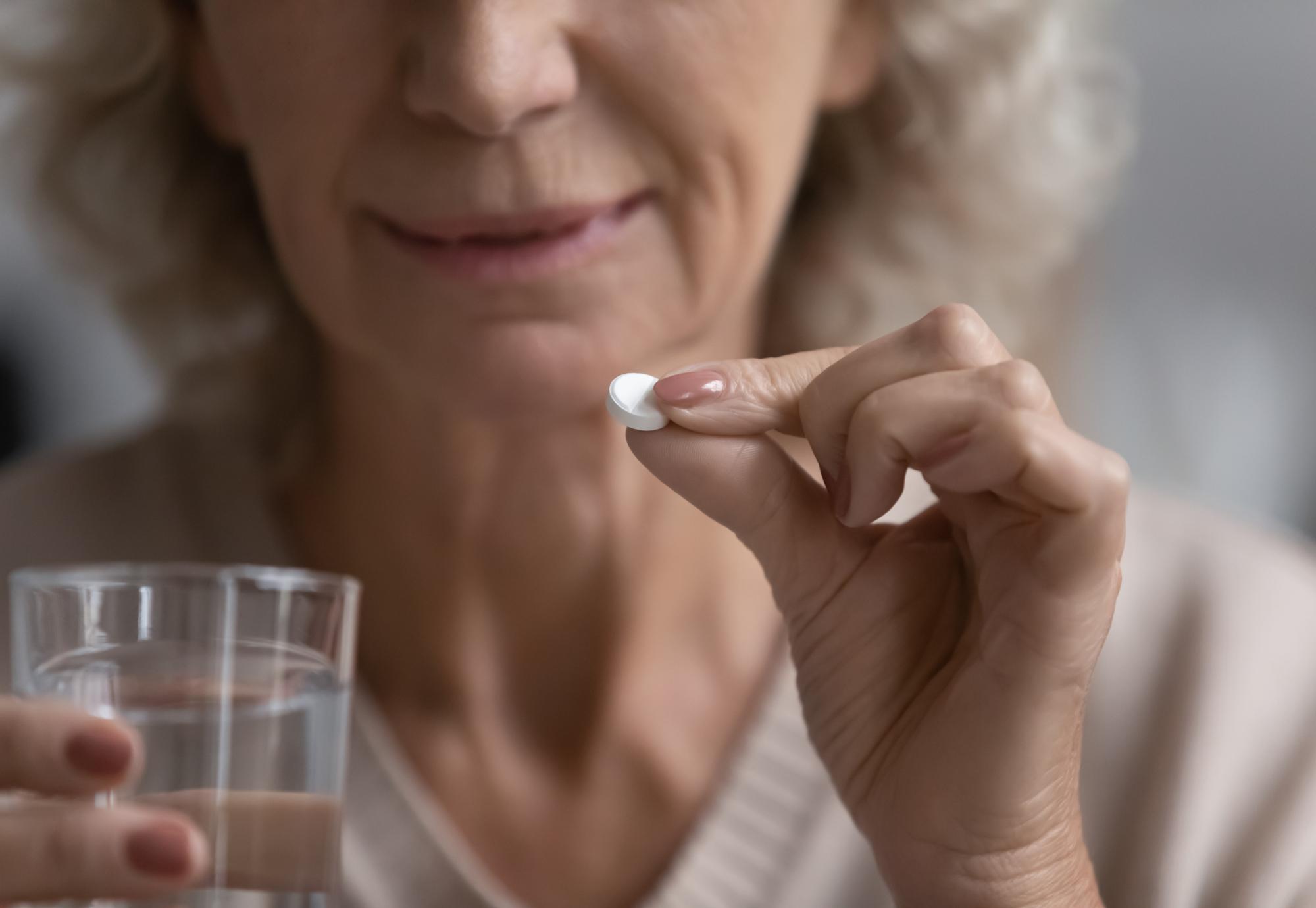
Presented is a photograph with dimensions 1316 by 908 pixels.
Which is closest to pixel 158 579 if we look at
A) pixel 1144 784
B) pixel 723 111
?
pixel 723 111

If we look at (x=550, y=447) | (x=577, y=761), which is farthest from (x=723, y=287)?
(x=577, y=761)

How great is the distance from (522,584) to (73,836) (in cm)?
66

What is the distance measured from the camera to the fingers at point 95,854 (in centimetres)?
61

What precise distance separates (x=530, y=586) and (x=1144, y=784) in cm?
62

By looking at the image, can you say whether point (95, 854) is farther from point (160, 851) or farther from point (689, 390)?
point (689, 390)

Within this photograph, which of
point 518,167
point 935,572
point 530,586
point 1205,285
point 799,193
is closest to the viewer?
point 935,572

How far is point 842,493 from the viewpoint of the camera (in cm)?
68

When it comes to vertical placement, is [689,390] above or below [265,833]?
above

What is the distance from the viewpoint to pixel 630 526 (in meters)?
1.26

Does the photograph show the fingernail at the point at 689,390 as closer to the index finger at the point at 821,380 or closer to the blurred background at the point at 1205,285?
the index finger at the point at 821,380

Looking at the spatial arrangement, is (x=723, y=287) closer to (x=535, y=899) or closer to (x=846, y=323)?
(x=846, y=323)

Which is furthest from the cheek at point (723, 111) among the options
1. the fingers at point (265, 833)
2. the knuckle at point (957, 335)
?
the fingers at point (265, 833)

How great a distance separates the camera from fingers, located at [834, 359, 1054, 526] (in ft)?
2.01

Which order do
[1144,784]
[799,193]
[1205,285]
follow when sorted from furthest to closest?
[1205,285]
[799,193]
[1144,784]
